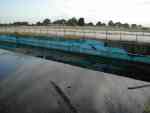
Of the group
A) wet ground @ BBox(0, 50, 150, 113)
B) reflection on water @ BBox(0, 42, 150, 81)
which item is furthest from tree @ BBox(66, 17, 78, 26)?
wet ground @ BBox(0, 50, 150, 113)

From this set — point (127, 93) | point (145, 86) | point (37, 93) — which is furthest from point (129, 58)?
point (37, 93)

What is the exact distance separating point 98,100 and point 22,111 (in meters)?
1.66

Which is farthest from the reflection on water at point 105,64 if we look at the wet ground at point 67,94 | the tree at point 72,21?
the tree at point 72,21

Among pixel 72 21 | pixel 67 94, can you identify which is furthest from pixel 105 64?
pixel 72 21

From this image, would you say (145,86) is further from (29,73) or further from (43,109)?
(29,73)

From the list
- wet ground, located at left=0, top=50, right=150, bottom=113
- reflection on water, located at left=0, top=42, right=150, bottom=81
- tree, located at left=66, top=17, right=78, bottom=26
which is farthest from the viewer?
tree, located at left=66, top=17, right=78, bottom=26

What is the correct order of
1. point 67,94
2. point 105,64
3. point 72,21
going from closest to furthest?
point 67,94 < point 105,64 < point 72,21

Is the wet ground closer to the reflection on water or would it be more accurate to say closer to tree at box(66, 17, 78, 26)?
the reflection on water

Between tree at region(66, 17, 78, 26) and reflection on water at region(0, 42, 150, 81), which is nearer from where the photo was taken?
reflection on water at region(0, 42, 150, 81)

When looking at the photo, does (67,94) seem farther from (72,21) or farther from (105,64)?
(72,21)

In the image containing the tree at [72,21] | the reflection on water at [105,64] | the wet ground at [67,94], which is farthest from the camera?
the tree at [72,21]

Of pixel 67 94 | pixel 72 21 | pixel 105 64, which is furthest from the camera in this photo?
pixel 72 21

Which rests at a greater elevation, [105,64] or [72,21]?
[72,21]

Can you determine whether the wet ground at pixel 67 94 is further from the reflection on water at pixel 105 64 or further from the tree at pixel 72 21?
the tree at pixel 72 21
